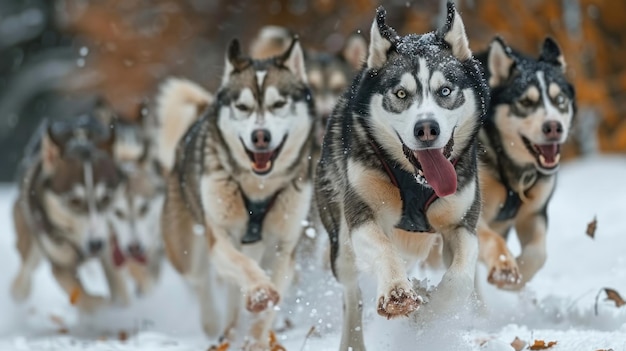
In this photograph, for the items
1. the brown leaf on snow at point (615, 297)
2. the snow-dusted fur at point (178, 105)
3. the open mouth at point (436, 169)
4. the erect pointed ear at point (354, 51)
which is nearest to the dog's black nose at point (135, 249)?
the snow-dusted fur at point (178, 105)

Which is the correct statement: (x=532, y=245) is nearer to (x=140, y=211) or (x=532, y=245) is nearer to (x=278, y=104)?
(x=278, y=104)

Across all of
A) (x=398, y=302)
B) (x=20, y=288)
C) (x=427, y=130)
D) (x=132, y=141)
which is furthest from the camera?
(x=132, y=141)

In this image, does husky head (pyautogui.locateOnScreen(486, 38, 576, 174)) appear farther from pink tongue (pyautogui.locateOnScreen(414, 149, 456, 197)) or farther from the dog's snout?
the dog's snout

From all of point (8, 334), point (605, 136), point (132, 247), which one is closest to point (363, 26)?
point (605, 136)

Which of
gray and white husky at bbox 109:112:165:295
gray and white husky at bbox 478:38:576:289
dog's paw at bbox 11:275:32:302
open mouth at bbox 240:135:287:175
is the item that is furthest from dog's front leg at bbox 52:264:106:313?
gray and white husky at bbox 478:38:576:289

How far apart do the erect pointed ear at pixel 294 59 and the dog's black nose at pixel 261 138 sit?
501 mm

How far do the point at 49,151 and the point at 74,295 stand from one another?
1532mm

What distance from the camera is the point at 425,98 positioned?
4.86m

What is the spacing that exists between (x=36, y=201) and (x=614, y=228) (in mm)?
4333

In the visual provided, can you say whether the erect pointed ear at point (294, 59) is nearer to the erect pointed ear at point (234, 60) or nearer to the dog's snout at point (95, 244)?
the erect pointed ear at point (234, 60)

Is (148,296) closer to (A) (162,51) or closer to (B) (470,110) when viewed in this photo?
(B) (470,110)

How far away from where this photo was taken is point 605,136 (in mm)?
14234

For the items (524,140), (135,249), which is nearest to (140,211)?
(135,249)

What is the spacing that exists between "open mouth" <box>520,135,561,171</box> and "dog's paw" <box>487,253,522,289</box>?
642 millimetres
